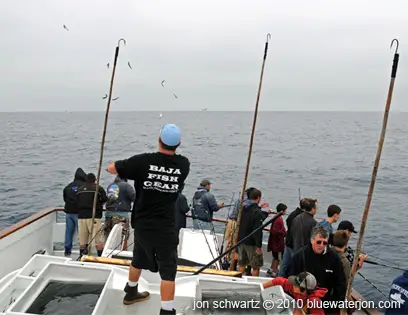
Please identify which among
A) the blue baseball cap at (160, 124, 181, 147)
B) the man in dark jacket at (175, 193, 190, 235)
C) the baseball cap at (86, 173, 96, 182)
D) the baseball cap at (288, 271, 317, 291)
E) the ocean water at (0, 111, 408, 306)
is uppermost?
the blue baseball cap at (160, 124, 181, 147)

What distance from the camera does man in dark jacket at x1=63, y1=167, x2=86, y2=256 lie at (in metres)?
6.72

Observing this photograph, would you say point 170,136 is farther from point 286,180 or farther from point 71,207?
point 286,180

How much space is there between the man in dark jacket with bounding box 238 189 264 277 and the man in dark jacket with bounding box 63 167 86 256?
2872 mm

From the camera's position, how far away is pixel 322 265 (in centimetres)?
367

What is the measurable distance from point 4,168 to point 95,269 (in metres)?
24.0

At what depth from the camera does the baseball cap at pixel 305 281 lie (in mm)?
3400

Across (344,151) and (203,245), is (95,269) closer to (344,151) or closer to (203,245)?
(203,245)

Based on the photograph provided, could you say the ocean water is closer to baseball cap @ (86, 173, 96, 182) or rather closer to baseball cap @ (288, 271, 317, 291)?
baseball cap @ (288, 271, 317, 291)

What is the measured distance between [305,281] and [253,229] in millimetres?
2299

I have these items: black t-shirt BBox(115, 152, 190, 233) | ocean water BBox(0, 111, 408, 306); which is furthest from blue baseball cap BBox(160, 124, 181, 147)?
ocean water BBox(0, 111, 408, 306)

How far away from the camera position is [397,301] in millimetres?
3268

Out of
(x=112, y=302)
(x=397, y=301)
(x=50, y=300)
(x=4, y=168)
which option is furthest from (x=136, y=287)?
(x=4, y=168)

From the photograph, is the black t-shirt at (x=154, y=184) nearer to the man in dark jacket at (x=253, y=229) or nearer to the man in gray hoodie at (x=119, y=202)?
the man in dark jacket at (x=253, y=229)

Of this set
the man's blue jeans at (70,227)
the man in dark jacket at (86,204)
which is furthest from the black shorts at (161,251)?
the man's blue jeans at (70,227)
